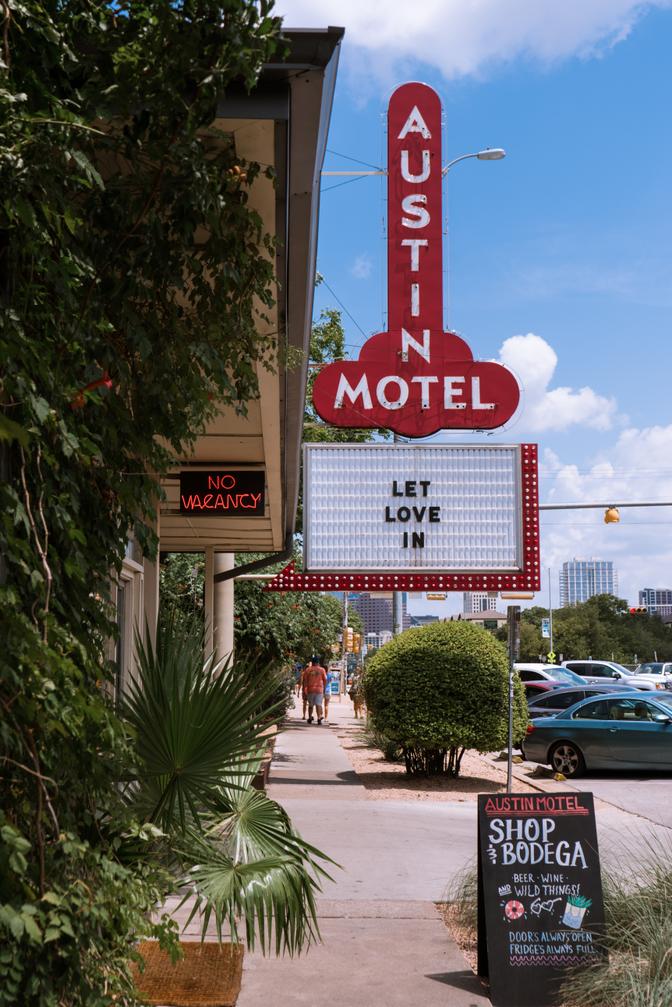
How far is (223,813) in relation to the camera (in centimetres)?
464

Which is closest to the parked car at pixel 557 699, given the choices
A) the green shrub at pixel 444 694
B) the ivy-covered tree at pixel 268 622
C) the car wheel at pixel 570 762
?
the car wheel at pixel 570 762

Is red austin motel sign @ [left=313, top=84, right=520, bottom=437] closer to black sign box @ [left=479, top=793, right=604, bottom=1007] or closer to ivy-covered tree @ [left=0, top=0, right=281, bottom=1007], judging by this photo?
black sign box @ [left=479, top=793, right=604, bottom=1007]

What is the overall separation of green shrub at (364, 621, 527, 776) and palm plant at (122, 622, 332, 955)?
10605 mm

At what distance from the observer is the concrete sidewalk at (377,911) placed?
18.5ft

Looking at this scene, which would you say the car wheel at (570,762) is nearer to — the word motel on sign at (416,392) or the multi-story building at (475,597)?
the multi-story building at (475,597)

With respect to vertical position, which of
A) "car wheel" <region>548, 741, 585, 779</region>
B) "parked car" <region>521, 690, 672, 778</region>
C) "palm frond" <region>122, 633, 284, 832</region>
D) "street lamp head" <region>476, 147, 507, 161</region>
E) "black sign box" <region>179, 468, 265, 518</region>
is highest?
"street lamp head" <region>476, 147, 507, 161</region>

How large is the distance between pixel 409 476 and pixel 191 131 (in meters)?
10.3

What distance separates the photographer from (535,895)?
570 centimetres

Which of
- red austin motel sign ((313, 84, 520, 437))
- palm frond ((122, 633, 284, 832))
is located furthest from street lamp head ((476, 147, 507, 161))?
palm frond ((122, 633, 284, 832))

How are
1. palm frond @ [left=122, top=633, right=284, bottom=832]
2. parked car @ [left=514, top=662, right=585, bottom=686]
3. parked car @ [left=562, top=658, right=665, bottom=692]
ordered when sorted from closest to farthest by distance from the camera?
palm frond @ [left=122, top=633, right=284, bottom=832] < parked car @ [left=514, top=662, right=585, bottom=686] < parked car @ [left=562, top=658, right=665, bottom=692]

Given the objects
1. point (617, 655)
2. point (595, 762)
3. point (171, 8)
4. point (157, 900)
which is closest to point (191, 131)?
point (171, 8)

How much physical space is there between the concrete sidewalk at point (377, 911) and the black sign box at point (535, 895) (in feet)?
0.82

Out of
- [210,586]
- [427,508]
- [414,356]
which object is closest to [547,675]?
[210,586]

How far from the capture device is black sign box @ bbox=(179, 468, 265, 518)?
9430 mm
